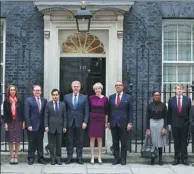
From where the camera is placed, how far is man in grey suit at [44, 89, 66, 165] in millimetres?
10344

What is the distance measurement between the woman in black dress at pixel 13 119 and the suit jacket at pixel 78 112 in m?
1.00

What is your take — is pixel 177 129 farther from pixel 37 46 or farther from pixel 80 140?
pixel 37 46

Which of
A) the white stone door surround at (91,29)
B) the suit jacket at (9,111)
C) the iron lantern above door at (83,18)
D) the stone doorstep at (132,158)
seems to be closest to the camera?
the suit jacket at (9,111)

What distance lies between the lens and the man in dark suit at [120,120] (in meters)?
10.5

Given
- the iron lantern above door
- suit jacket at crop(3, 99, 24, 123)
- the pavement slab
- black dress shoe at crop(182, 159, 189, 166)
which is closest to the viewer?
the pavement slab

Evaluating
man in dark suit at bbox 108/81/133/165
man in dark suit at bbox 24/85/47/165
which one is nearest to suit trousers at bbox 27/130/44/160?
man in dark suit at bbox 24/85/47/165

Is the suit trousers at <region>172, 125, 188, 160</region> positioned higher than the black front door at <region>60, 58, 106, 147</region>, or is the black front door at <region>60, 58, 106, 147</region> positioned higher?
the black front door at <region>60, 58, 106, 147</region>

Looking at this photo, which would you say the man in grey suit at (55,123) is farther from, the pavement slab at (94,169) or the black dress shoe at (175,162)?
the black dress shoe at (175,162)

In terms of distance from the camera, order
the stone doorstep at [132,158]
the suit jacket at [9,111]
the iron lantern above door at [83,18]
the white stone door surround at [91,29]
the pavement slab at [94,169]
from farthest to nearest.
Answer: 1. the white stone door surround at [91,29]
2. the iron lantern above door at [83,18]
3. the stone doorstep at [132,158]
4. the suit jacket at [9,111]
5. the pavement slab at [94,169]

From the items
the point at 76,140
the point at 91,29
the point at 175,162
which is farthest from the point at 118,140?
the point at 91,29

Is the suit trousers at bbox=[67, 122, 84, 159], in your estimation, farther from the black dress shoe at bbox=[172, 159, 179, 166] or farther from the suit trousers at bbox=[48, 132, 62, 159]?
the black dress shoe at bbox=[172, 159, 179, 166]

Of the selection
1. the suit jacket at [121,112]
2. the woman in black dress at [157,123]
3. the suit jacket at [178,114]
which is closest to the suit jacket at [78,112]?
the suit jacket at [121,112]

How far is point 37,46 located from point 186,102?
419cm

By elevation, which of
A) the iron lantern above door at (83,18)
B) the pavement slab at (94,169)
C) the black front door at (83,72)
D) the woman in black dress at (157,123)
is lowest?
the pavement slab at (94,169)
